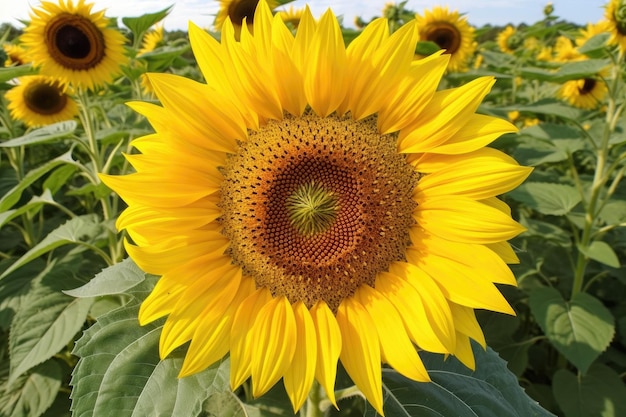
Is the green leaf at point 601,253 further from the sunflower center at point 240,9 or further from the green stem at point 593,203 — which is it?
the sunflower center at point 240,9

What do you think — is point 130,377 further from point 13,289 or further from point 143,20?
point 143,20

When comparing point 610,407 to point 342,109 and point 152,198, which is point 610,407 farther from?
point 152,198

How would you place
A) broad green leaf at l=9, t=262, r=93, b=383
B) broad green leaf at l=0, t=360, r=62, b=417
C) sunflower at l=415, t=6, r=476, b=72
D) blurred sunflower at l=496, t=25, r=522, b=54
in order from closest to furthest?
broad green leaf at l=9, t=262, r=93, b=383
broad green leaf at l=0, t=360, r=62, b=417
sunflower at l=415, t=6, r=476, b=72
blurred sunflower at l=496, t=25, r=522, b=54

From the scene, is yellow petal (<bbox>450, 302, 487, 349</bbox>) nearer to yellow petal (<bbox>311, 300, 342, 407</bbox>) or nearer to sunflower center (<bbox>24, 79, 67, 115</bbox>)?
yellow petal (<bbox>311, 300, 342, 407</bbox>)

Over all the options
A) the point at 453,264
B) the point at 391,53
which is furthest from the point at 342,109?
the point at 453,264

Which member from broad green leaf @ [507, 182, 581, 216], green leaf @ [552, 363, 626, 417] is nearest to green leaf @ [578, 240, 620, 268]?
broad green leaf @ [507, 182, 581, 216]

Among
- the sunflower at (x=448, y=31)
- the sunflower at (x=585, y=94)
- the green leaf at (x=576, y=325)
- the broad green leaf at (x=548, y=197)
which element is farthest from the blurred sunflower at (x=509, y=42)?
the green leaf at (x=576, y=325)

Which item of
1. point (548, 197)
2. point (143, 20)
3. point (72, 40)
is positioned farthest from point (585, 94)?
point (72, 40)
